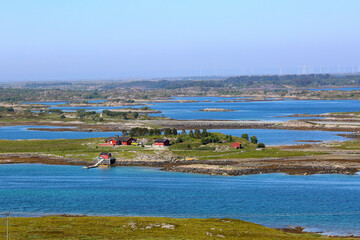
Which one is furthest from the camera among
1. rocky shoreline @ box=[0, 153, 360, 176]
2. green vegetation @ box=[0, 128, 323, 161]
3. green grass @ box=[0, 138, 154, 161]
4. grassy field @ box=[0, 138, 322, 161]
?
green grass @ box=[0, 138, 154, 161]

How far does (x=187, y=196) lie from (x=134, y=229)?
16.9 metres

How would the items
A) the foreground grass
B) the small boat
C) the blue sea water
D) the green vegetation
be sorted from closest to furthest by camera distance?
1. the foreground grass
2. the small boat
3. the green vegetation
4. the blue sea water

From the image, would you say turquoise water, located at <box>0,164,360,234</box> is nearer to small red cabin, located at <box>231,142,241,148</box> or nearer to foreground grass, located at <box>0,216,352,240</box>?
foreground grass, located at <box>0,216,352,240</box>

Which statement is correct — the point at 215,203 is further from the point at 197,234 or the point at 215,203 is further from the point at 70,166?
the point at 70,166

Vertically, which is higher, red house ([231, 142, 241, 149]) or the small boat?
red house ([231, 142, 241, 149])

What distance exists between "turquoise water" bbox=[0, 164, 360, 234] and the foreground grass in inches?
173

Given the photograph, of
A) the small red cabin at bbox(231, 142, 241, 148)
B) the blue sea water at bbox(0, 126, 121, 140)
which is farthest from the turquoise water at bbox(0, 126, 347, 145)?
the small red cabin at bbox(231, 142, 241, 148)

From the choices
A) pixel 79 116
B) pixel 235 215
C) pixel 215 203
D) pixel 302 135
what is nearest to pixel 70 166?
pixel 215 203

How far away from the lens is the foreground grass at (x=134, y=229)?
3725cm

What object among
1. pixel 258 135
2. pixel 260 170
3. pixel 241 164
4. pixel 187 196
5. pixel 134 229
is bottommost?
pixel 187 196

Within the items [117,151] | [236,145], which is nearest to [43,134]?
[117,151]

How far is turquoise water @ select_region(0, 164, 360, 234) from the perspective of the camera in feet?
A: 157

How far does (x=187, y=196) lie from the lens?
55.9 metres

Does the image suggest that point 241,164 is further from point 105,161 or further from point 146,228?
point 146,228
